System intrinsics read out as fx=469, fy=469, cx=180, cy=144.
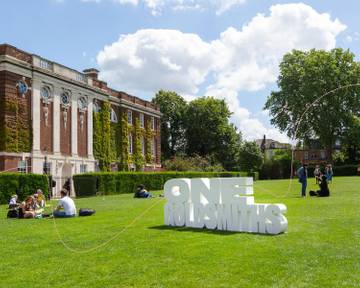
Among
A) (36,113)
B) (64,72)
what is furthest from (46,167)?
(64,72)

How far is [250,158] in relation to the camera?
76.6 m

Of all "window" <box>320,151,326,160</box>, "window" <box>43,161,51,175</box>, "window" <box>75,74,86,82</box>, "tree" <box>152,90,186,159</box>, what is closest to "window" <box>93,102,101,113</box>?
"window" <box>75,74,86,82</box>

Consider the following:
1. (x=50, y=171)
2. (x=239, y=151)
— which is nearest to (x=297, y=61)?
(x=239, y=151)

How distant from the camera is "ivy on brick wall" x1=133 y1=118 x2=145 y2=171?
2229 inches

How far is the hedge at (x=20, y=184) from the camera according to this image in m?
28.8

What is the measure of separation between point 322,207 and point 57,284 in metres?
13.0

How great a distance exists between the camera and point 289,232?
12.3 metres

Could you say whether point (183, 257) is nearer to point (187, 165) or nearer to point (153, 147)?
point (187, 165)

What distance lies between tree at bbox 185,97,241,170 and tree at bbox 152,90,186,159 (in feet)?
4.27

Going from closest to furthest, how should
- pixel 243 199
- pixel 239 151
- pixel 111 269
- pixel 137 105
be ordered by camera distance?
pixel 111 269 < pixel 243 199 < pixel 137 105 < pixel 239 151

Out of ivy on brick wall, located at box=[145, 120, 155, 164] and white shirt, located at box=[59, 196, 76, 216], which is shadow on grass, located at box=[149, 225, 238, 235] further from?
ivy on brick wall, located at box=[145, 120, 155, 164]

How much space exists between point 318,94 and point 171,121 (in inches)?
984

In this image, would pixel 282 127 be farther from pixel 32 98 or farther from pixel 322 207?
pixel 322 207

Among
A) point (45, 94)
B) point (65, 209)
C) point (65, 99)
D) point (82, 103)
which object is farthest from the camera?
point (82, 103)
